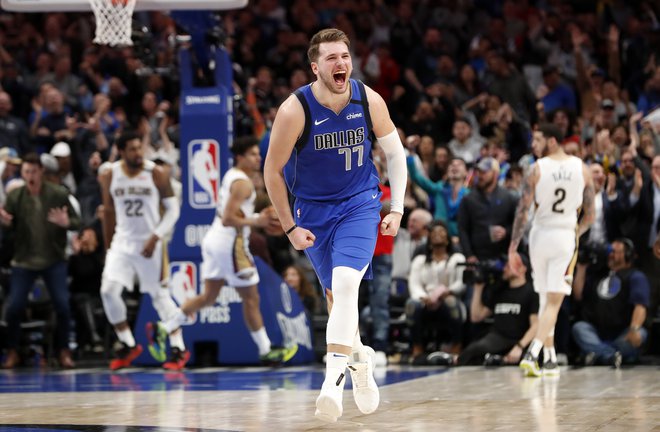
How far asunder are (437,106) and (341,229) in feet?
31.7

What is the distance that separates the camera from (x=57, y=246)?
14555 mm

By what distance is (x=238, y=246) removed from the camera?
13.1 meters

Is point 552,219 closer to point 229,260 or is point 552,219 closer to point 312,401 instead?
point 229,260

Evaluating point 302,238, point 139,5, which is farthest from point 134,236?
point 302,238

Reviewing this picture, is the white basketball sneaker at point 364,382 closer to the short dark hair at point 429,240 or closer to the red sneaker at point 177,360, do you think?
the red sneaker at point 177,360

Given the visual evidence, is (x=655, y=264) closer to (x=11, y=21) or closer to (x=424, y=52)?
(x=424, y=52)

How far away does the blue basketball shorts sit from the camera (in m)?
7.73

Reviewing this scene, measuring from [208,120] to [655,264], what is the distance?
535 cm

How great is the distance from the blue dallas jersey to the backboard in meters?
4.83

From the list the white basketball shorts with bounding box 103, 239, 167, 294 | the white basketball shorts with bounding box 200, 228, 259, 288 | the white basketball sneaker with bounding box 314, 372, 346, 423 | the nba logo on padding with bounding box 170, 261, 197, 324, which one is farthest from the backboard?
the white basketball sneaker with bounding box 314, 372, 346, 423

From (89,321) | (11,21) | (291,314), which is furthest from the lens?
(11,21)

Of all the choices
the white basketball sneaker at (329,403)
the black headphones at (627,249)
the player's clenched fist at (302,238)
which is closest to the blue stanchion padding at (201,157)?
the black headphones at (627,249)

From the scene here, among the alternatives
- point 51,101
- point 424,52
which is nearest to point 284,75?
point 424,52

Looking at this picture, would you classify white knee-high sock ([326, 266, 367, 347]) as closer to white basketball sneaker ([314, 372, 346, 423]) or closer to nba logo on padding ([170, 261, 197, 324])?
white basketball sneaker ([314, 372, 346, 423])
